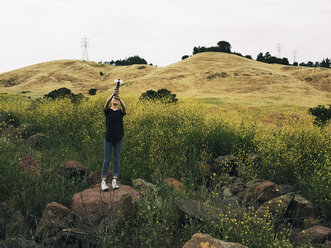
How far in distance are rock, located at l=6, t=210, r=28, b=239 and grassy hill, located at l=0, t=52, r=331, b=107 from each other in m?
28.0

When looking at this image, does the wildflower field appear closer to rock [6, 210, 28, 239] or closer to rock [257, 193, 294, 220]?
rock [6, 210, 28, 239]

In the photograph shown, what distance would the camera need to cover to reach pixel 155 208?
452cm

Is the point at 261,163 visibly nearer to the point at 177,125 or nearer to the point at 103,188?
the point at 177,125

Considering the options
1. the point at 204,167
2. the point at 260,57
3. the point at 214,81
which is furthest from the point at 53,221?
the point at 260,57

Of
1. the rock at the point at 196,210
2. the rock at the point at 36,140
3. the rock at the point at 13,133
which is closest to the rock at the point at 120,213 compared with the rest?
the rock at the point at 196,210

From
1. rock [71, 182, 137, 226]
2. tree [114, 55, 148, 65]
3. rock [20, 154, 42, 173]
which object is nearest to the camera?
rock [71, 182, 137, 226]

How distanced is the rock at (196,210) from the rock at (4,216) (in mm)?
2976

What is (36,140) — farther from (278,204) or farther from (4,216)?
(278,204)

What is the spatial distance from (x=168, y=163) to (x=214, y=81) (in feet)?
130

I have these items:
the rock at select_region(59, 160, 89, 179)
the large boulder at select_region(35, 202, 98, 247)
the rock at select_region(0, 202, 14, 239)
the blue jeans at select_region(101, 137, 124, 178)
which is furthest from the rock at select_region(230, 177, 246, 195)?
the rock at select_region(0, 202, 14, 239)

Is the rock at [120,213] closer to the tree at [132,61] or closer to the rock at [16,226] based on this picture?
the rock at [16,226]

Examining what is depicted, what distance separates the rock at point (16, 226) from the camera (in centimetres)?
441

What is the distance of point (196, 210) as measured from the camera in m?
4.65

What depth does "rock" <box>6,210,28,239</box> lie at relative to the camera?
4.41 m
